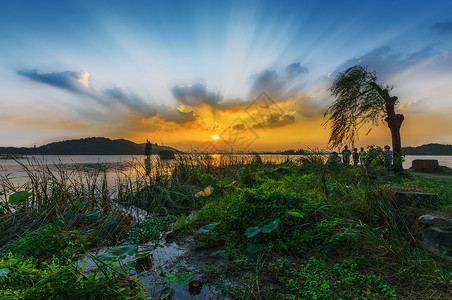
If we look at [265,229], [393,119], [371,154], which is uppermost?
[393,119]

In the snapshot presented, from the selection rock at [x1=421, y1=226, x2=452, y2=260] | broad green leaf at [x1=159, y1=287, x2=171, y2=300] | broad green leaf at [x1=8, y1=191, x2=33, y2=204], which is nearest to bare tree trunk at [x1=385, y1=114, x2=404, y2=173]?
rock at [x1=421, y1=226, x2=452, y2=260]

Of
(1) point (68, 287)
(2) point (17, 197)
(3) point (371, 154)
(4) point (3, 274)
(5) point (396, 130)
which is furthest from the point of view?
(5) point (396, 130)

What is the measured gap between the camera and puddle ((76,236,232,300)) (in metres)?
1.96

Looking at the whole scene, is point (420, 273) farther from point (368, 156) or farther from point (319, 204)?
point (368, 156)

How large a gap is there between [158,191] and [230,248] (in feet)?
14.0

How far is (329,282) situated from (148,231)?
3003mm

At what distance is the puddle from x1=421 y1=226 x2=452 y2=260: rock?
2465 millimetres

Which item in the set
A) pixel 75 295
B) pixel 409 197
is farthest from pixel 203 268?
pixel 409 197

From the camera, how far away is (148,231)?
12.2 feet

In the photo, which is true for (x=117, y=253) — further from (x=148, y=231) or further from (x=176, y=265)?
(x=148, y=231)

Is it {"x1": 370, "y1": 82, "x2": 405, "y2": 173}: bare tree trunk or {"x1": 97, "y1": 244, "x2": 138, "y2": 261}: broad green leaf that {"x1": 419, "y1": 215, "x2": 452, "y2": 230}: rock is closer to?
{"x1": 97, "y1": 244, "x2": 138, "y2": 261}: broad green leaf

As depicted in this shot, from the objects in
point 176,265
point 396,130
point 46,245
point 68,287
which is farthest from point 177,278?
point 396,130

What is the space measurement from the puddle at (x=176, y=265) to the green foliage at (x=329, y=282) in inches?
25.3

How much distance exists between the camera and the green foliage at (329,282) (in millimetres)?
1795
